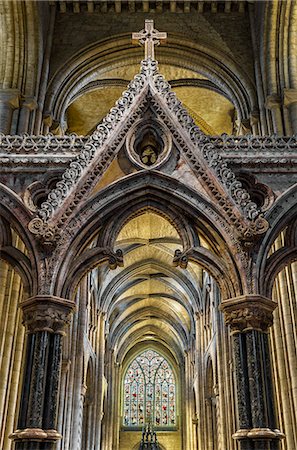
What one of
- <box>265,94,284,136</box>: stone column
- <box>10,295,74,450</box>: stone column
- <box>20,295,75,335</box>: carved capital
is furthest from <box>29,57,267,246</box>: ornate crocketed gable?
<box>265,94,284,136</box>: stone column

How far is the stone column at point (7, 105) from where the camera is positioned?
44.8 feet

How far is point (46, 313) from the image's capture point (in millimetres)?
Answer: 7598

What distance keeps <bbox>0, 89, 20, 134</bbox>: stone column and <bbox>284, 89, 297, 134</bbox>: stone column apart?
6743 millimetres

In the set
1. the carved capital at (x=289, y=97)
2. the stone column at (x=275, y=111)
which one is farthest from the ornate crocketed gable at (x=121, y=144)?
the carved capital at (x=289, y=97)

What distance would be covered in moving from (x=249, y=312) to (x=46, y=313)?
2752 millimetres

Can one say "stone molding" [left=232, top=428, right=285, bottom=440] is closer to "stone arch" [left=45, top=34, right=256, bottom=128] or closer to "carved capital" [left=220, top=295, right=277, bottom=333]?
"carved capital" [left=220, top=295, right=277, bottom=333]

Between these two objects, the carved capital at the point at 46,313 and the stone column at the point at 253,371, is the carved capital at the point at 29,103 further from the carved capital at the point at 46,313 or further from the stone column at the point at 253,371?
the stone column at the point at 253,371

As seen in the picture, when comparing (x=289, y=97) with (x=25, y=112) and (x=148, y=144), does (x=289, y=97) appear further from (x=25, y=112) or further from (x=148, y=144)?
(x=25, y=112)

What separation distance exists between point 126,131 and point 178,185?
3.95 ft

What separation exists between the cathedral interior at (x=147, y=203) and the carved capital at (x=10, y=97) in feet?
0.19

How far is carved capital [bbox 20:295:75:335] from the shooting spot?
7.59 meters

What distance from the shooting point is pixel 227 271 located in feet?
26.8

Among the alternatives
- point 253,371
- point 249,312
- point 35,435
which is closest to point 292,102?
point 249,312

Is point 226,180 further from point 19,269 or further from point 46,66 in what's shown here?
point 46,66
